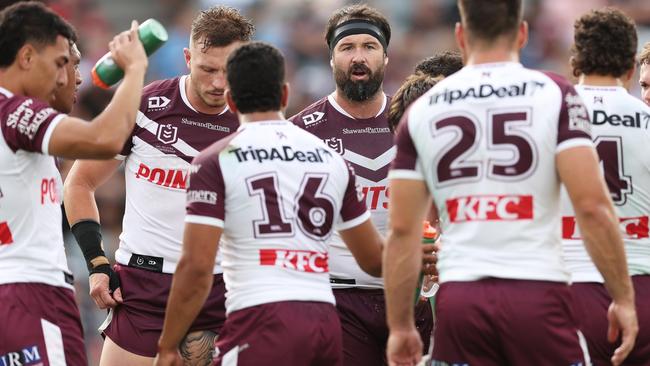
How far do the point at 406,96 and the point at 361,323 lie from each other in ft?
5.36

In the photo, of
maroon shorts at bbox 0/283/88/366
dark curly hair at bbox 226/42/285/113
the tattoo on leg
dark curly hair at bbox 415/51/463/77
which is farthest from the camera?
dark curly hair at bbox 415/51/463/77

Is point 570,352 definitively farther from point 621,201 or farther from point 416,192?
point 621,201

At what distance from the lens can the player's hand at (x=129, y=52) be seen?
627 cm

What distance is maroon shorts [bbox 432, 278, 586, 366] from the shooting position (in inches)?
213

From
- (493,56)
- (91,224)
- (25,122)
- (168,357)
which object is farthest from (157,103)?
(493,56)

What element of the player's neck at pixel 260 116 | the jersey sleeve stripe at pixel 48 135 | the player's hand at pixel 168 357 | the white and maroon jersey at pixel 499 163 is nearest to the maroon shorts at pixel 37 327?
the player's hand at pixel 168 357

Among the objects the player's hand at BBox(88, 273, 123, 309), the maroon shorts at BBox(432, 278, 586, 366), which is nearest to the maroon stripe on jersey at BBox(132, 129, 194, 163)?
the player's hand at BBox(88, 273, 123, 309)

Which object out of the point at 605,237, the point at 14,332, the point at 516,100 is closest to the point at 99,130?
the point at 14,332

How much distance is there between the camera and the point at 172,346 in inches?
243

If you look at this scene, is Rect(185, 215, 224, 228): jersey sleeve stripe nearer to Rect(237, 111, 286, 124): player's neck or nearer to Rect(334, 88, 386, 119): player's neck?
Rect(237, 111, 286, 124): player's neck

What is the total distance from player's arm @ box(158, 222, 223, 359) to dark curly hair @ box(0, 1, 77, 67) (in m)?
1.34

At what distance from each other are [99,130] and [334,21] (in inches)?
124

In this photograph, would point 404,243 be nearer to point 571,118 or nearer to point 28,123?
point 571,118

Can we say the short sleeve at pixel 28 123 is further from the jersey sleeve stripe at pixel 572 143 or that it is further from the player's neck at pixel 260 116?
the jersey sleeve stripe at pixel 572 143
